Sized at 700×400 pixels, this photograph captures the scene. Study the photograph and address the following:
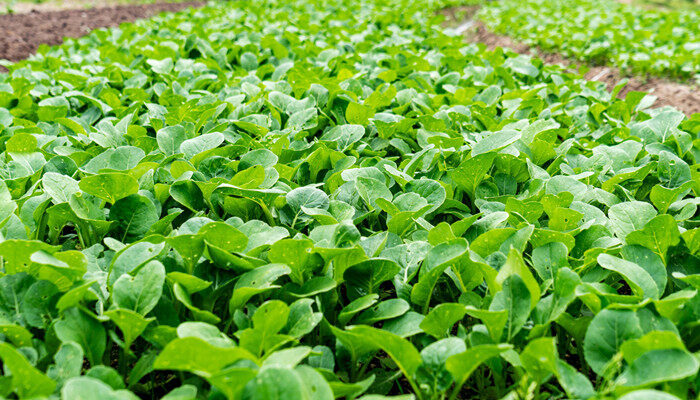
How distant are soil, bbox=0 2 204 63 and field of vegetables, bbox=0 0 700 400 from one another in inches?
241

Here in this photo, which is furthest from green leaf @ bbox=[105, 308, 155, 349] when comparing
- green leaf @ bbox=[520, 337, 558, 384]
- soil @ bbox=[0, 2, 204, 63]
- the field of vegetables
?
soil @ bbox=[0, 2, 204, 63]

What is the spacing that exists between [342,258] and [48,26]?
1026 centimetres

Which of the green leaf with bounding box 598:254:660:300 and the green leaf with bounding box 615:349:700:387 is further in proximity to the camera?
the green leaf with bounding box 598:254:660:300

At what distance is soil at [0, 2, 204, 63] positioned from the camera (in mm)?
7721

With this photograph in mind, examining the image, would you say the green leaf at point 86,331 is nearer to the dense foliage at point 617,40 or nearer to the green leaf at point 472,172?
the green leaf at point 472,172

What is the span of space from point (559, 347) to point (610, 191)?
2.75ft

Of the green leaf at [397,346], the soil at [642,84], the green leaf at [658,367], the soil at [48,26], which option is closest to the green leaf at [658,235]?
the green leaf at [658,367]

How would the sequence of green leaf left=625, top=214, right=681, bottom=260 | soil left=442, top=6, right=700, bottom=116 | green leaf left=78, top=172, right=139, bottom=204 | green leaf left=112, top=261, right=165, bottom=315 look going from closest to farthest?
green leaf left=112, top=261, right=165, bottom=315
green leaf left=625, top=214, right=681, bottom=260
green leaf left=78, top=172, right=139, bottom=204
soil left=442, top=6, right=700, bottom=116

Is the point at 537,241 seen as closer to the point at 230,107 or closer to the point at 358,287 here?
the point at 358,287

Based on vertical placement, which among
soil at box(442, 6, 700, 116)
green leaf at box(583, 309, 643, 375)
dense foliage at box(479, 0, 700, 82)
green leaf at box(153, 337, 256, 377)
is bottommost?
soil at box(442, 6, 700, 116)

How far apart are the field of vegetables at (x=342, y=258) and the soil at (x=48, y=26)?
6.11 meters

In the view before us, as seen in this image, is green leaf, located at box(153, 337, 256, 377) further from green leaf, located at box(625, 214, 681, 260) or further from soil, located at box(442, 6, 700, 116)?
soil, located at box(442, 6, 700, 116)

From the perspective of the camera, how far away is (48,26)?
30.5ft

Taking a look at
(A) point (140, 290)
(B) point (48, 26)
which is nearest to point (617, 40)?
(A) point (140, 290)
